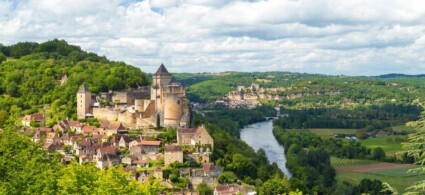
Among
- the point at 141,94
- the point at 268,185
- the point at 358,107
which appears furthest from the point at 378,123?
the point at 268,185

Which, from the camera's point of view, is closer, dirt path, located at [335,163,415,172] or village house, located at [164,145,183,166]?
village house, located at [164,145,183,166]

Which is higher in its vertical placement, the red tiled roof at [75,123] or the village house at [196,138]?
the red tiled roof at [75,123]

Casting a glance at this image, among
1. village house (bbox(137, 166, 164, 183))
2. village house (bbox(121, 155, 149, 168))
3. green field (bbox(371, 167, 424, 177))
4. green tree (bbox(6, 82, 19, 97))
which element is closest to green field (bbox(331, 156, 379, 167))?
green field (bbox(371, 167, 424, 177))

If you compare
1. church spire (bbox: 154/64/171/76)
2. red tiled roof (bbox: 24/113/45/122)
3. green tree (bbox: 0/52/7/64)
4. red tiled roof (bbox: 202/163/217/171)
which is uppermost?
green tree (bbox: 0/52/7/64)

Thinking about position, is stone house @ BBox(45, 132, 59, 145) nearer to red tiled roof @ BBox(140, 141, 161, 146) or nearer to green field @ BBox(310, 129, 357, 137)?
red tiled roof @ BBox(140, 141, 161, 146)

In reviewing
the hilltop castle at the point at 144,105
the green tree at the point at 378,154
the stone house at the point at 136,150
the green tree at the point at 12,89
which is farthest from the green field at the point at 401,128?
the stone house at the point at 136,150

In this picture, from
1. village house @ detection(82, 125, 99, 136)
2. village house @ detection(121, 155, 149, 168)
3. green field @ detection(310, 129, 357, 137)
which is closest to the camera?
village house @ detection(121, 155, 149, 168)

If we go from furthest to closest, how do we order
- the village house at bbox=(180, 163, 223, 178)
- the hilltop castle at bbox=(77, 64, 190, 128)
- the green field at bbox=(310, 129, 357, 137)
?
1. the green field at bbox=(310, 129, 357, 137)
2. the hilltop castle at bbox=(77, 64, 190, 128)
3. the village house at bbox=(180, 163, 223, 178)

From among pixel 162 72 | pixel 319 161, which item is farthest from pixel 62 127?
pixel 319 161

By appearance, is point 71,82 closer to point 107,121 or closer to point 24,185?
point 107,121

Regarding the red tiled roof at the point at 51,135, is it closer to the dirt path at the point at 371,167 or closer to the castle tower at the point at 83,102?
the castle tower at the point at 83,102
